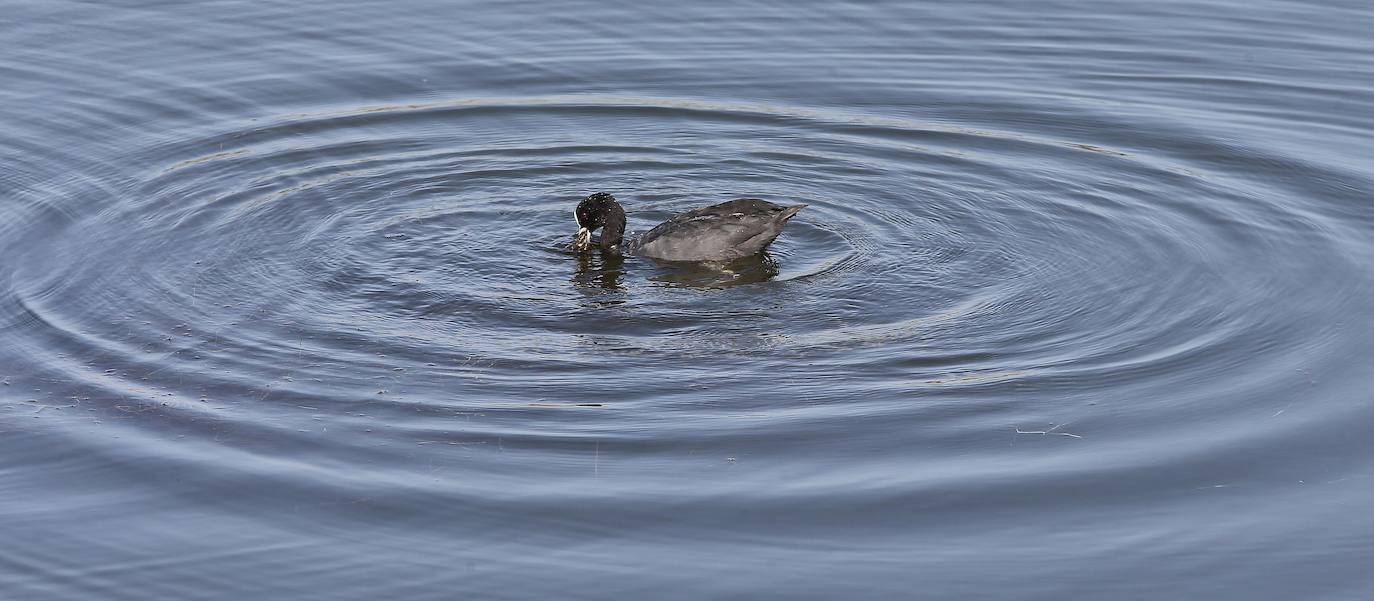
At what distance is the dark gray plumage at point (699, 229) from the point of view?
13.2m

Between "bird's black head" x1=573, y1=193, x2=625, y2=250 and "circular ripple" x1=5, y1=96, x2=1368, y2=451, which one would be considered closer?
"circular ripple" x1=5, y1=96, x2=1368, y2=451

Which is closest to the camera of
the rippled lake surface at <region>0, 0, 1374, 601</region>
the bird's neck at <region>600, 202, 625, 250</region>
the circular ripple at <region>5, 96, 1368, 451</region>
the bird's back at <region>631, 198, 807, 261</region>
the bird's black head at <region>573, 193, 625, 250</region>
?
the rippled lake surface at <region>0, 0, 1374, 601</region>

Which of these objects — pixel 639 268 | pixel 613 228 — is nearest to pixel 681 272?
pixel 639 268

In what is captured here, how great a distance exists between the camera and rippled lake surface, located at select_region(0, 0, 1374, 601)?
28.6ft

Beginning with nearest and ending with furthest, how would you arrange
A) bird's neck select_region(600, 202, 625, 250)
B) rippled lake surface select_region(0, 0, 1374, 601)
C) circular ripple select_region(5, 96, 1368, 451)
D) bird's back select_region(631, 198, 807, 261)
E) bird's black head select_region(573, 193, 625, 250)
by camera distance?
rippled lake surface select_region(0, 0, 1374, 601) < circular ripple select_region(5, 96, 1368, 451) < bird's back select_region(631, 198, 807, 261) < bird's black head select_region(573, 193, 625, 250) < bird's neck select_region(600, 202, 625, 250)

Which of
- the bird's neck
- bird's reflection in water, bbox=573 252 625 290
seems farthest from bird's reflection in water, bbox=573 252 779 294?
the bird's neck

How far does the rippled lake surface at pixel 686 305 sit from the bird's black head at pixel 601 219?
9.6 inches

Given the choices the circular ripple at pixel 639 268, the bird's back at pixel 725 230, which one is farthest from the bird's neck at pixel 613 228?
the bird's back at pixel 725 230

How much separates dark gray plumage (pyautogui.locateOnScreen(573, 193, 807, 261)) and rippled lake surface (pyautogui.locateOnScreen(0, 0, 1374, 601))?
0.28m

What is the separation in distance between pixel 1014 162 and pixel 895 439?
19.9 feet

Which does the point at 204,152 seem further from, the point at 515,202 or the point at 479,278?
the point at 479,278

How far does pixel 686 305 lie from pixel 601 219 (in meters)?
1.72

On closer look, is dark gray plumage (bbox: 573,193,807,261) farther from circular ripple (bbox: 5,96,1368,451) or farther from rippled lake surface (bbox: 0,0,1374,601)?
rippled lake surface (bbox: 0,0,1374,601)

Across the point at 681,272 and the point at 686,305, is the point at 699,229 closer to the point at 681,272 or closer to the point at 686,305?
the point at 681,272
